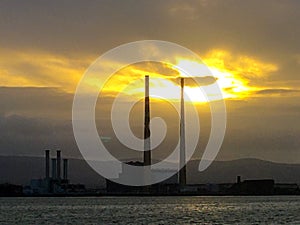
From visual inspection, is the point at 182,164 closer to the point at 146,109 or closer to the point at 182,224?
the point at 146,109

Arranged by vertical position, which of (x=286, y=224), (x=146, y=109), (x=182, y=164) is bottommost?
(x=286, y=224)

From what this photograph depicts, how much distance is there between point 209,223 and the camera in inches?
3159

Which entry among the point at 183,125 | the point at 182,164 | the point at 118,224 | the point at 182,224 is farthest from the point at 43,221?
the point at 182,164

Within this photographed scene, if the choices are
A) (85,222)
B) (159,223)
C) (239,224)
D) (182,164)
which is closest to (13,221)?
(85,222)

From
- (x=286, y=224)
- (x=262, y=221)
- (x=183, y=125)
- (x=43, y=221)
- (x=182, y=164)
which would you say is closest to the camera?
(x=286, y=224)

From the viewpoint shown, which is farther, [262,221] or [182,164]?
[182,164]

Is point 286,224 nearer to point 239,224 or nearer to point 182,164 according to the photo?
point 239,224

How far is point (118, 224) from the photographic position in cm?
8194

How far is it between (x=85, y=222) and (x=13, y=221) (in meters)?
9.95

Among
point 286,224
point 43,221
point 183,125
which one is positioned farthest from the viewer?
point 183,125

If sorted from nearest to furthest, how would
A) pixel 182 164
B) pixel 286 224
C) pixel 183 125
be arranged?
pixel 286 224 → pixel 183 125 → pixel 182 164

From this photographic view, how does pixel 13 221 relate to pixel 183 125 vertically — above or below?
below

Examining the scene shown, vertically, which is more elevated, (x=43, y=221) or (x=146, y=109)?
(x=146, y=109)

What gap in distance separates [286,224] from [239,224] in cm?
456
